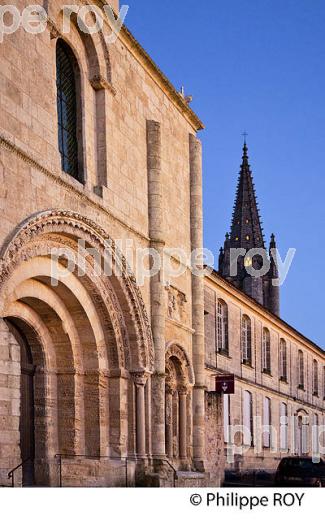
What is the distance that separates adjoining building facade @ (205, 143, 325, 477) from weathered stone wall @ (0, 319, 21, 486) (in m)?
15.4

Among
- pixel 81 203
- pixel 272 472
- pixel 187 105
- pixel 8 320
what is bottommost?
pixel 272 472

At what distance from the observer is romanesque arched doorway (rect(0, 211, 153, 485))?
1730 cm

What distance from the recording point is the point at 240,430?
33719mm

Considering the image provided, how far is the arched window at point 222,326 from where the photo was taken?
108 ft

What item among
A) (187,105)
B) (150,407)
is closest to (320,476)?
(150,407)

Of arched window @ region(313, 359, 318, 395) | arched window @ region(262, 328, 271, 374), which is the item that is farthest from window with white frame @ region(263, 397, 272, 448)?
arched window @ region(313, 359, 318, 395)

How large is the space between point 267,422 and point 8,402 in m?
25.2

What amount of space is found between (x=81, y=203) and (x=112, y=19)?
16.0 feet

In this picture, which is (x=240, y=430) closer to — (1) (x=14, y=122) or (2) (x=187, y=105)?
(2) (x=187, y=105)

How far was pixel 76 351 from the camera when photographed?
1873 centimetres

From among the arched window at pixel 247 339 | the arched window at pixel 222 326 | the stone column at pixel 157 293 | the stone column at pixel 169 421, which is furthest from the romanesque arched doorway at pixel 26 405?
the arched window at pixel 247 339

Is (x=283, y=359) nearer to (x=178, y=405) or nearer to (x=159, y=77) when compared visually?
(x=178, y=405)

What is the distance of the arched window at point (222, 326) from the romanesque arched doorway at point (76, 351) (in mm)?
12606

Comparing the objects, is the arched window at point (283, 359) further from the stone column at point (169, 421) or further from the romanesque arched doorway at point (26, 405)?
the romanesque arched doorway at point (26, 405)
